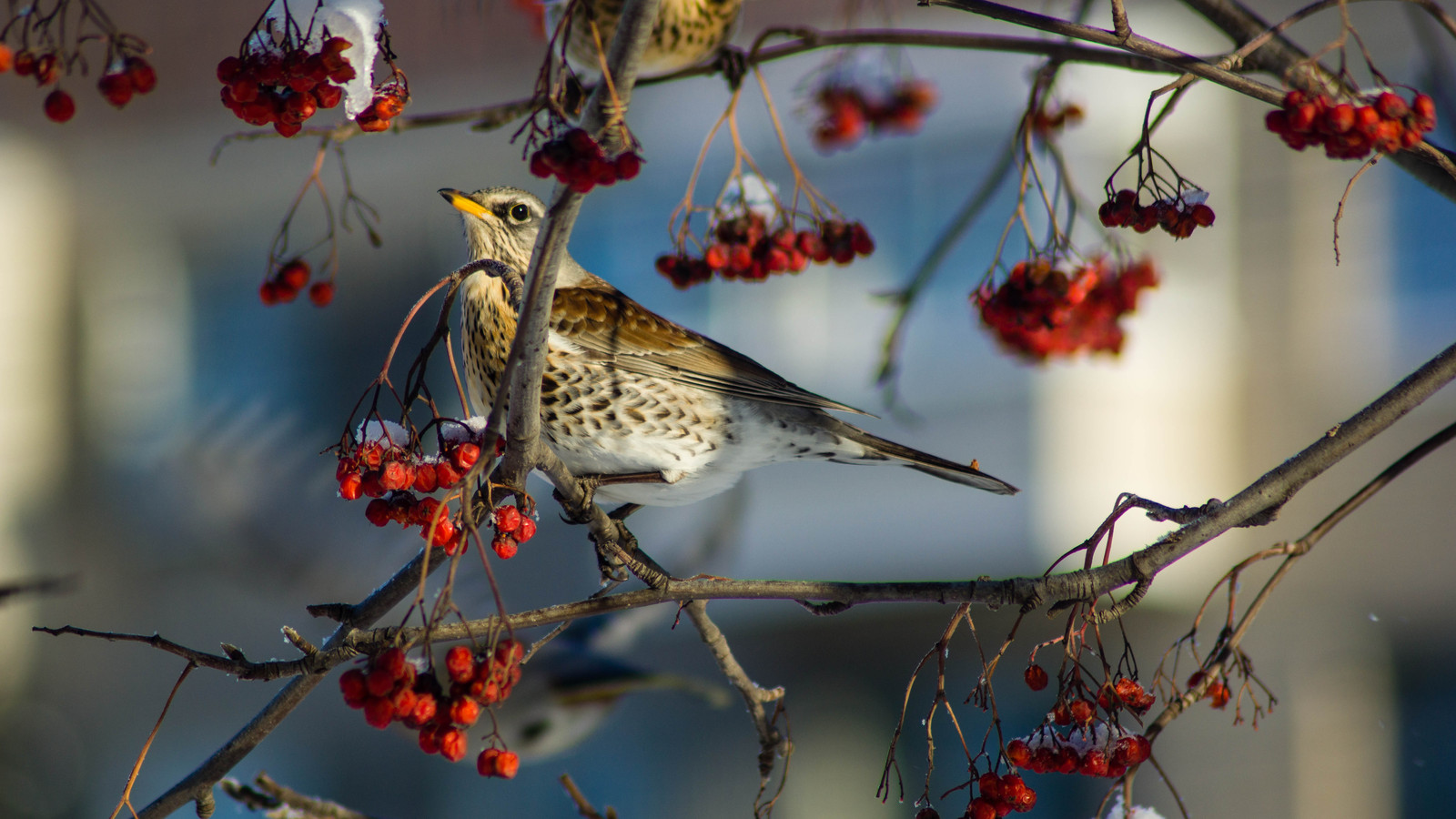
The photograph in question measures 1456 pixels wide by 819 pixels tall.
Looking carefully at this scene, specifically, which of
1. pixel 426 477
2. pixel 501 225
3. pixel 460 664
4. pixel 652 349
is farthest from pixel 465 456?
pixel 501 225

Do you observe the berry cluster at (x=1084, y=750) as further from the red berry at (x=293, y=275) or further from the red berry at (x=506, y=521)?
the red berry at (x=293, y=275)

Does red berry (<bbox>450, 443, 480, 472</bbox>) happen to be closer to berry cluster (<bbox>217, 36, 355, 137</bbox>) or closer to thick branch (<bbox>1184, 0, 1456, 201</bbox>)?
berry cluster (<bbox>217, 36, 355, 137</bbox>)

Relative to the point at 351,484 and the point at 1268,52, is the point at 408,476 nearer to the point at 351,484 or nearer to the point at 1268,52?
the point at 351,484

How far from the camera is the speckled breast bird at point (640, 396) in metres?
1.22

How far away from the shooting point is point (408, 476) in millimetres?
750

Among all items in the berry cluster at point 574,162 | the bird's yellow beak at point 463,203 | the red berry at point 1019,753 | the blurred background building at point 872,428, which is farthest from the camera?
the blurred background building at point 872,428

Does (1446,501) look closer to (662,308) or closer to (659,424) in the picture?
(662,308)

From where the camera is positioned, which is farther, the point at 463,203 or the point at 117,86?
the point at 463,203

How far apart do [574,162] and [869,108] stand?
114 centimetres

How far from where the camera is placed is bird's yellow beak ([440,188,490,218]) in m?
1.35

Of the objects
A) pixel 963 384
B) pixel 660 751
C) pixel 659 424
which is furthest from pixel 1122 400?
pixel 659 424

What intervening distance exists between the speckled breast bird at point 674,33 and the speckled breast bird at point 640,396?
0.20m

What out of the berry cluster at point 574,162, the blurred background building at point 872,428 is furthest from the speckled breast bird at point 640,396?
the blurred background building at point 872,428

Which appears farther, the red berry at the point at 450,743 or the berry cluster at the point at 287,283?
the berry cluster at the point at 287,283
